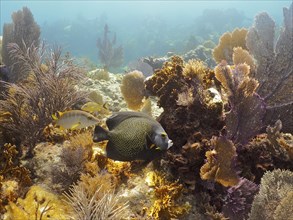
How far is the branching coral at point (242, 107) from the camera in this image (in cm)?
338

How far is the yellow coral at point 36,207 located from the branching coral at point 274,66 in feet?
9.61

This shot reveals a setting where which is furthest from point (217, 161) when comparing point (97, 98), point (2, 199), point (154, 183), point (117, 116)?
point (97, 98)

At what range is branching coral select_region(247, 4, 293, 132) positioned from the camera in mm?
3924

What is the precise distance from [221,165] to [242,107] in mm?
829

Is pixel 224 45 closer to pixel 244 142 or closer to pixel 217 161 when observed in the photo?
pixel 244 142

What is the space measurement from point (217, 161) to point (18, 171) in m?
2.55

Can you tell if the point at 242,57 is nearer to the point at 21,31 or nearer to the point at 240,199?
the point at 240,199

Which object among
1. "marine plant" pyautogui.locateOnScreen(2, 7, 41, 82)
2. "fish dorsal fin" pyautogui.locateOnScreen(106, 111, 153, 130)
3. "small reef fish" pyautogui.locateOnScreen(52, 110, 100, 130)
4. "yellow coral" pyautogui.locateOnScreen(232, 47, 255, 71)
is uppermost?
"marine plant" pyautogui.locateOnScreen(2, 7, 41, 82)

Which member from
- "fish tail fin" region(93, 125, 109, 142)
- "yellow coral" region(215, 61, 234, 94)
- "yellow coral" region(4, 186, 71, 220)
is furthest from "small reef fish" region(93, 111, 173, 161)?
"yellow coral" region(215, 61, 234, 94)

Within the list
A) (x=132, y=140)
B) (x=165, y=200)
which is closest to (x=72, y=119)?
(x=132, y=140)

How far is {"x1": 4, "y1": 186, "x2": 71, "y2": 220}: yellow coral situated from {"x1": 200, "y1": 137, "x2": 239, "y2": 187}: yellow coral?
1.59 m

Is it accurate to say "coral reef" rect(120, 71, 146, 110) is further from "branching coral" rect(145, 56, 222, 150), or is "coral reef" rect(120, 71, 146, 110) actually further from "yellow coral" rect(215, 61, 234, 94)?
"yellow coral" rect(215, 61, 234, 94)

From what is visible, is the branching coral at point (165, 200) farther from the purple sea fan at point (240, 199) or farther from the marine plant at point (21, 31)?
the marine plant at point (21, 31)

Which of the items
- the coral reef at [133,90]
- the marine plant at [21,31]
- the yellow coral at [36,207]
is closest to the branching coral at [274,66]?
the coral reef at [133,90]
